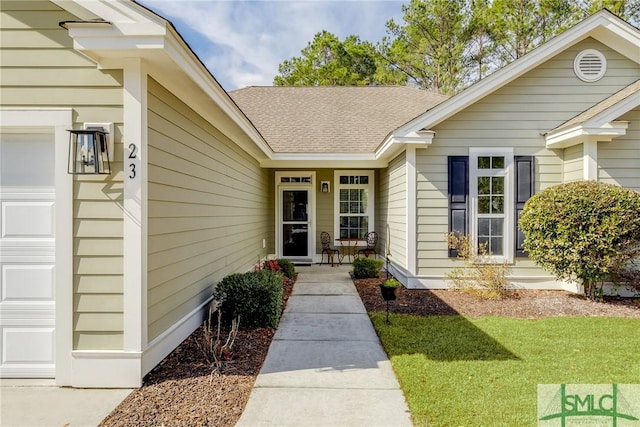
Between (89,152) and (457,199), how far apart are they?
5610 mm

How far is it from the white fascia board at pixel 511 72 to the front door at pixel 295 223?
12.9 ft

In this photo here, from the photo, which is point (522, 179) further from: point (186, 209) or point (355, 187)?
point (186, 209)

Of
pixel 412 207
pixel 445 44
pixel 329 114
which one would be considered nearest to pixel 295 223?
pixel 329 114

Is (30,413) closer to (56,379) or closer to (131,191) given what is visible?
(56,379)

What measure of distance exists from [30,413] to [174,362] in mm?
1079

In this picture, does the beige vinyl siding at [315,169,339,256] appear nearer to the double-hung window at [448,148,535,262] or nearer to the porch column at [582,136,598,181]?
the double-hung window at [448,148,535,262]

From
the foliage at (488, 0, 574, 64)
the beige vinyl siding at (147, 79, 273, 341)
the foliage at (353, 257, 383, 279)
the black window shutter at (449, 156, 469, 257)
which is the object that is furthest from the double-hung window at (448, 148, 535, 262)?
the foliage at (488, 0, 574, 64)

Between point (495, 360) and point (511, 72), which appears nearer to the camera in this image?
point (495, 360)

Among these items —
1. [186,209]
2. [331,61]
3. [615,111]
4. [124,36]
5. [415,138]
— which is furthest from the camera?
[331,61]

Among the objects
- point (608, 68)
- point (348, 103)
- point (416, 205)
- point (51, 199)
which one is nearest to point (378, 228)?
point (416, 205)

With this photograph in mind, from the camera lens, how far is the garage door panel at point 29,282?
3.12m

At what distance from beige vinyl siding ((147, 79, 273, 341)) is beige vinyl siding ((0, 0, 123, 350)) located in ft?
0.92

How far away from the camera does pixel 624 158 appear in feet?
19.7

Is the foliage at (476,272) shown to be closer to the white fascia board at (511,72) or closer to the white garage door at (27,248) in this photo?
the white fascia board at (511,72)
